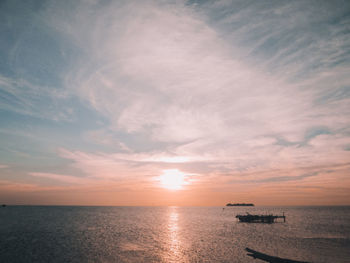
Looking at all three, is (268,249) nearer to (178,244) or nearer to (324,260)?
(324,260)

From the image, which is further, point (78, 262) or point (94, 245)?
point (94, 245)

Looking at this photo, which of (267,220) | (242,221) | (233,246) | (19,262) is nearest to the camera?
(19,262)

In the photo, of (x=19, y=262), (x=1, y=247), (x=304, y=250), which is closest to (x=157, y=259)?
(x=19, y=262)

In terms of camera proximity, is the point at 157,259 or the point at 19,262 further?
the point at 157,259

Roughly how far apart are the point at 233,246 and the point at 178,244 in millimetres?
11733

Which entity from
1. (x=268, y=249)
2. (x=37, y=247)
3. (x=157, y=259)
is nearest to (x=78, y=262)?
(x=157, y=259)

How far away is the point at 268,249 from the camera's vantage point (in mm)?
40625

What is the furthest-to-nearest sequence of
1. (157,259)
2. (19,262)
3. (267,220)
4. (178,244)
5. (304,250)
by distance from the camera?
(267,220) < (178,244) < (304,250) < (157,259) < (19,262)

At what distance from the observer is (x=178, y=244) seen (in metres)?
46.5

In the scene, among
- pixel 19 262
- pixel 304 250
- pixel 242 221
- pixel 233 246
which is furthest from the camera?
pixel 242 221

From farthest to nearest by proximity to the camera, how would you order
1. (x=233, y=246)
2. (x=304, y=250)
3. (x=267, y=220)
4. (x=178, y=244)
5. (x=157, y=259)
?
(x=267, y=220) < (x=178, y=244) < (x=233, y=246) < (x=304, y=250) < (x=157, y=259)

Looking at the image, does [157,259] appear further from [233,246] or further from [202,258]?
[233,246]

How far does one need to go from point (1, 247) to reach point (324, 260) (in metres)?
56.5

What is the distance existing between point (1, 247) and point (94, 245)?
16.6m
